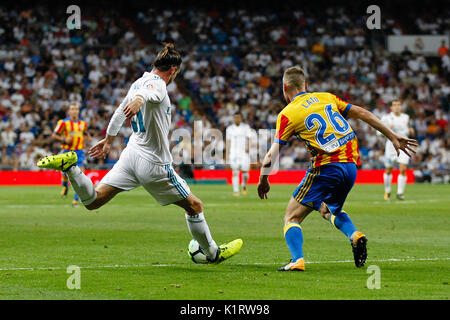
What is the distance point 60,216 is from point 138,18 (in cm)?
2696

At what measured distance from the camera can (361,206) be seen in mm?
20688

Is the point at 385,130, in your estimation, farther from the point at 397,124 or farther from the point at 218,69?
the point at 218,69

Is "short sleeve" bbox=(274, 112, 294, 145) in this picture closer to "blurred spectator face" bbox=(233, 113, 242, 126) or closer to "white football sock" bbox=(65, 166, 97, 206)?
"white football sock" bbox=(65, 166, 97, 206)

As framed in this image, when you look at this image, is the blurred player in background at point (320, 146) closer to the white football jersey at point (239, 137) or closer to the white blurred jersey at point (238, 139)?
the white blurred jersey at point (238, 139)

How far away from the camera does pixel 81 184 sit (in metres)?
8.81

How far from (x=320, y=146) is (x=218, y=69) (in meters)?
31.7

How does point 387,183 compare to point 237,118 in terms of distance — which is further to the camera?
point 237,118

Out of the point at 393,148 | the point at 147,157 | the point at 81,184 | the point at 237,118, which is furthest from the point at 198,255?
the point at 237,118

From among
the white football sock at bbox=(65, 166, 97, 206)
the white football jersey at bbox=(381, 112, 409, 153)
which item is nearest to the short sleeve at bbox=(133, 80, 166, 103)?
the white football sock at bbox=(65, 166, 97, 206)

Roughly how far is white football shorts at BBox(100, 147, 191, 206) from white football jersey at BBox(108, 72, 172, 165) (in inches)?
2.9

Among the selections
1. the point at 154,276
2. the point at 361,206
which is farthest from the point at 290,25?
the point at 154,276

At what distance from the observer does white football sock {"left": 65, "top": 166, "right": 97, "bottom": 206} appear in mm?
8742

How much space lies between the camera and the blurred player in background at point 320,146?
29.6 feet

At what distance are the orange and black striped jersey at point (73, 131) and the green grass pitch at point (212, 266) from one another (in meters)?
2.62
